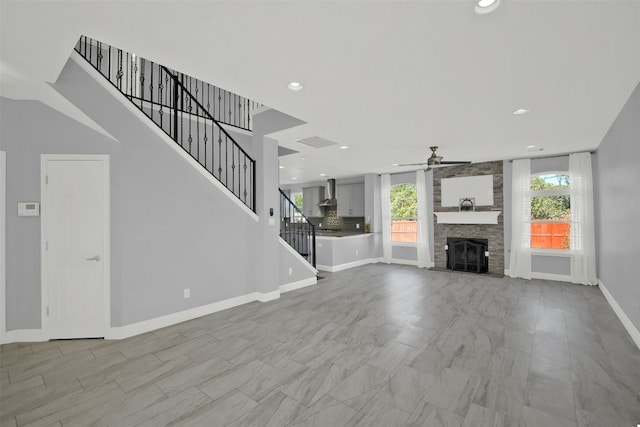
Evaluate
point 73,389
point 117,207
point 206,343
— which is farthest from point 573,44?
point 73,389

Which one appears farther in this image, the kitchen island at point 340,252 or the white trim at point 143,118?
the kitchen island at point 340,252

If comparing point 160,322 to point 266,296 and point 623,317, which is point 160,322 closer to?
point 266,296

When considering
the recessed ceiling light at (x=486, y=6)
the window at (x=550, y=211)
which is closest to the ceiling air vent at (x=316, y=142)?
the recessed ceiling light at (x=486, y=6)

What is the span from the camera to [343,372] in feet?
8.61

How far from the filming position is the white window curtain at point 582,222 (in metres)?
5.79

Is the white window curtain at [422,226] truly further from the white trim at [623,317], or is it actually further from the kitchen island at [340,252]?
the white trim at [623,317]

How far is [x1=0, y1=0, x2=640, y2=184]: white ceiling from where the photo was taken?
1839mm

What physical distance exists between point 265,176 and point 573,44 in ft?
13.1

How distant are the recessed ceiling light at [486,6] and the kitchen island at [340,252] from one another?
19.9 ft

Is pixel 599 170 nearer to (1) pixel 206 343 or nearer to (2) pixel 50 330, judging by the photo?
(1) pixel 206 343

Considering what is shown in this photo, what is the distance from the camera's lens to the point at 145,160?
3580 millimetres

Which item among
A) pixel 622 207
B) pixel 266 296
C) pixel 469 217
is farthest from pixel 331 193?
pixel 622 207

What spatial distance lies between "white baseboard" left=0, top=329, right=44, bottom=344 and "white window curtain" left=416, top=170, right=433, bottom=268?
7.67 m

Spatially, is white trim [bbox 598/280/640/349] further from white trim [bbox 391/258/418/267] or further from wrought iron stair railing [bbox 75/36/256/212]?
wrought iron stair railing [bbox 75/36/256/212]
